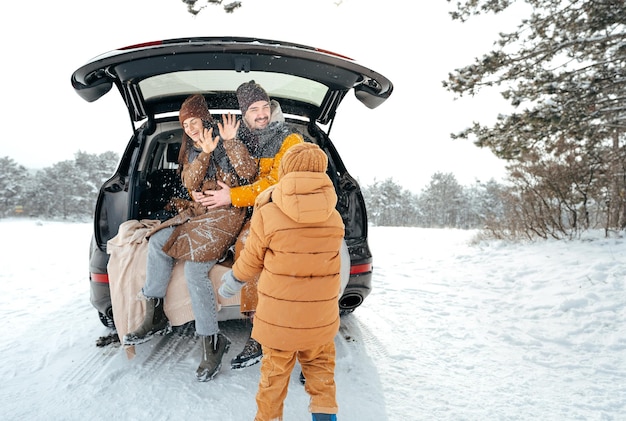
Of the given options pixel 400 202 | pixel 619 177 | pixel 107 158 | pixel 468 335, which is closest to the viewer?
pixel 468 335

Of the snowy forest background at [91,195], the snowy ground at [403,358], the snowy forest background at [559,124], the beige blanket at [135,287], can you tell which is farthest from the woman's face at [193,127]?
the snowy forest background at [91,195]

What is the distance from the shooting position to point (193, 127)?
2.31 m

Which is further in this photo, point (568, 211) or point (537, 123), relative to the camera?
point (568, 211)

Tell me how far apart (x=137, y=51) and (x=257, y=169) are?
899mm

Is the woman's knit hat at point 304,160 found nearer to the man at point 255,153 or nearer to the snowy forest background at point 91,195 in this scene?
the man at point 255,153

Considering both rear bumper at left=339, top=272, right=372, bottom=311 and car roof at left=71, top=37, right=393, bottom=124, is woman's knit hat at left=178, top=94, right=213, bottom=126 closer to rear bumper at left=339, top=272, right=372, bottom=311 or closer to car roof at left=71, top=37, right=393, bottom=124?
car roof at left=71, top=37, right=393, bottom=124

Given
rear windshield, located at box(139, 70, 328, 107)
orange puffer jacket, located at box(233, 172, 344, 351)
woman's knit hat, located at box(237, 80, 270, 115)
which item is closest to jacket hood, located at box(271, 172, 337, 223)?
orange puffer jacket, located at box(233, 172, 344, 351)

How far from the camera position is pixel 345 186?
2.71m

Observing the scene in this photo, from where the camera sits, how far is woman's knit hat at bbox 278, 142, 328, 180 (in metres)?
1.57

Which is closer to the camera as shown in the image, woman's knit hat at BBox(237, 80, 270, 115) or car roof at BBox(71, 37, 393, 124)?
car roof at BBox(71, 37, 393, 124)

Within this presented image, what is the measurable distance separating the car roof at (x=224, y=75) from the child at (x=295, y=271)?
797 millimetres

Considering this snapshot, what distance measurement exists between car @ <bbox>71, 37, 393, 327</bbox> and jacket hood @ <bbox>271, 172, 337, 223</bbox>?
34.4 inches

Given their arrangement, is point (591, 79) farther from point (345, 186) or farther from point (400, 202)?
point (400, 202)

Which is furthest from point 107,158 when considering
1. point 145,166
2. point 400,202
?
point 145,166
